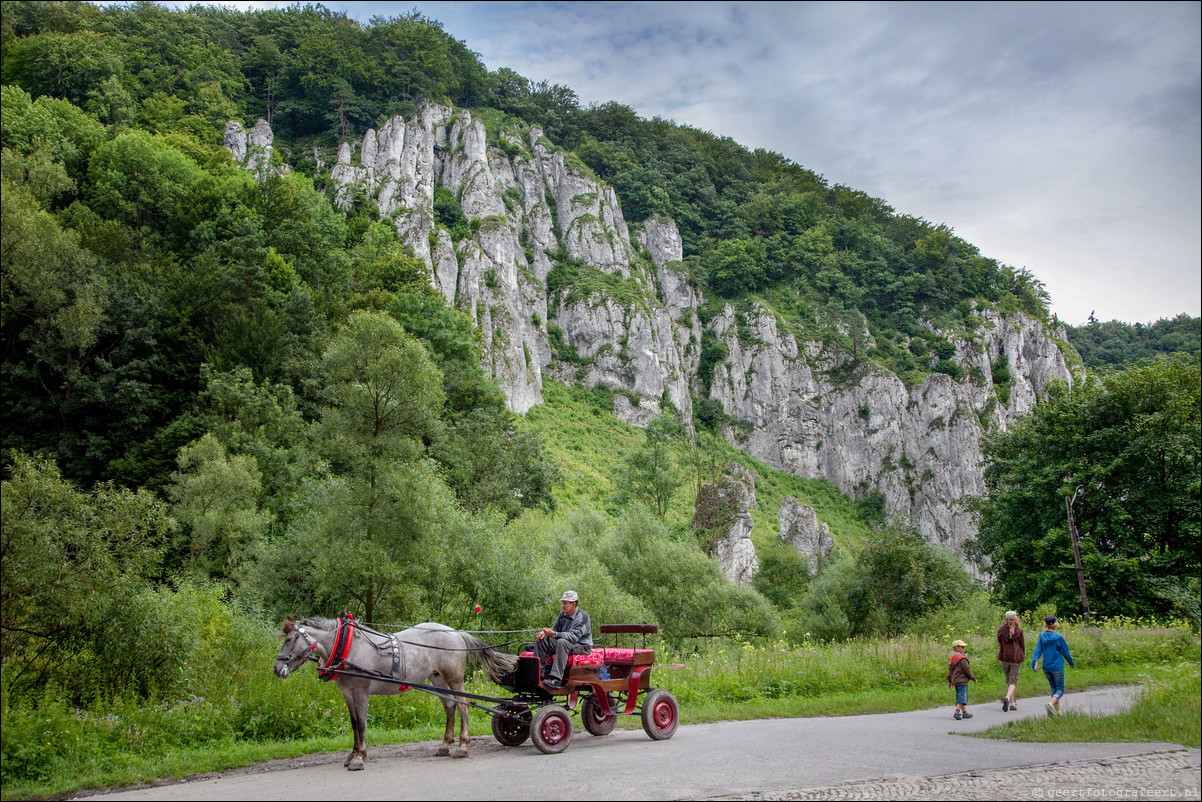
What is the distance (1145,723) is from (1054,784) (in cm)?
330

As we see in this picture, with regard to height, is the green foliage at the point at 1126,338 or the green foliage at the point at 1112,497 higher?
the green foliage at the point at 1126,338

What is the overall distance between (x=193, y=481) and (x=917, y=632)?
29754mm

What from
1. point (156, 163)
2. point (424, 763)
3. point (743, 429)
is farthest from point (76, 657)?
point (743, 429)

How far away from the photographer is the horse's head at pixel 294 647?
820 cm

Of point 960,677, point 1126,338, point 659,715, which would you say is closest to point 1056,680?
point 960,677

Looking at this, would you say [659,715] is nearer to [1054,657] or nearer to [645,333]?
[1054,657]

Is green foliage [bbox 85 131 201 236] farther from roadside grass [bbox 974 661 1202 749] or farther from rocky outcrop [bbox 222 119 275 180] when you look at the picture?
roadside grass [bbox 974 661 1202 749]

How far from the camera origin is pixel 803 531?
56.9 m

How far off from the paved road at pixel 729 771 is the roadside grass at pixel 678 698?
0.99 meters

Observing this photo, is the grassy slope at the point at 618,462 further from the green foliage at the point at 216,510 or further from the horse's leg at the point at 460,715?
the horse's leg at the point at 460,715

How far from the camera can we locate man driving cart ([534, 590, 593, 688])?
9.21 m

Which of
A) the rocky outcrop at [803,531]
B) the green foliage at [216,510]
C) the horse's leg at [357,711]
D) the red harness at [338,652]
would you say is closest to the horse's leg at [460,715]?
the horse's leg at [357,711]

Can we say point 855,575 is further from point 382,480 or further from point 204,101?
point 204,101

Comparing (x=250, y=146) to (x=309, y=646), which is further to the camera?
(x=250, y=146)
